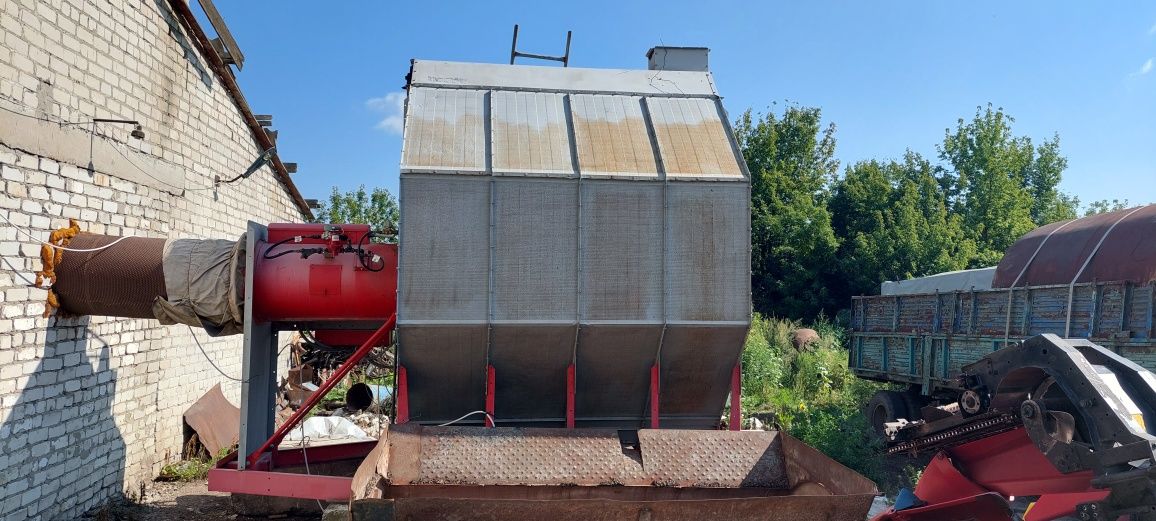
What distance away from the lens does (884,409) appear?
10695 mm

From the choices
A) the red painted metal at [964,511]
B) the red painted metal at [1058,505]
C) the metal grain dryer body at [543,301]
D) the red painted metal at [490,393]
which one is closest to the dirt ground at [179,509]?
the metal grain dryer body at [543,301]

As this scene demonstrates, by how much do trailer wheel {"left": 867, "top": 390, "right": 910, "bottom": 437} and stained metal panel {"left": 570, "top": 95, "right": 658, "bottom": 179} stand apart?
21.6 feet

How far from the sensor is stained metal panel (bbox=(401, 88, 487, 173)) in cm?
536

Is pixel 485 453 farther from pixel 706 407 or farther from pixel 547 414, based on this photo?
pixel 706 407

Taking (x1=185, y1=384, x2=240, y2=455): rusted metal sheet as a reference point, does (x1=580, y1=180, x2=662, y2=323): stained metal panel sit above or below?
above

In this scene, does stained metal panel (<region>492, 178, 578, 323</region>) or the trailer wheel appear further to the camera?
the trailer wheel

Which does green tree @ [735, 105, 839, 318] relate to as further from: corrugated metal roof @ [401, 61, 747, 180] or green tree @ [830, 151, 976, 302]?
corrugated metal roof @ [401, 61, 747, 180]

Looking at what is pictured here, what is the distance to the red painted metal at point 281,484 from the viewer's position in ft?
17.4

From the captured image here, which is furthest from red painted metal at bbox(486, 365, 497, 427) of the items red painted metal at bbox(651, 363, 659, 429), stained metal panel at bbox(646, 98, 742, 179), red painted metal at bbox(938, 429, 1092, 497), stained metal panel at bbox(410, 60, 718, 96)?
red painted metal at bbox(938, 429, 1092, 497)

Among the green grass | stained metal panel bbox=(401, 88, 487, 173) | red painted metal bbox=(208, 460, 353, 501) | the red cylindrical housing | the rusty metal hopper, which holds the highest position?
stained metal panel bbox=(401, 88, 487, 173)

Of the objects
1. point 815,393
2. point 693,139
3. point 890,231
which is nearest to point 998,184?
point 890,231

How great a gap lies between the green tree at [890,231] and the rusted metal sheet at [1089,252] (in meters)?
13.4

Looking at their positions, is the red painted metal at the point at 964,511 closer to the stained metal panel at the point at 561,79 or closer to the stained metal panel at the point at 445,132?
the stained metal panel at the point at 561,79

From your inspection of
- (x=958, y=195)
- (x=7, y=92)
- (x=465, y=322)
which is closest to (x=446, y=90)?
(x=465, y=322)
